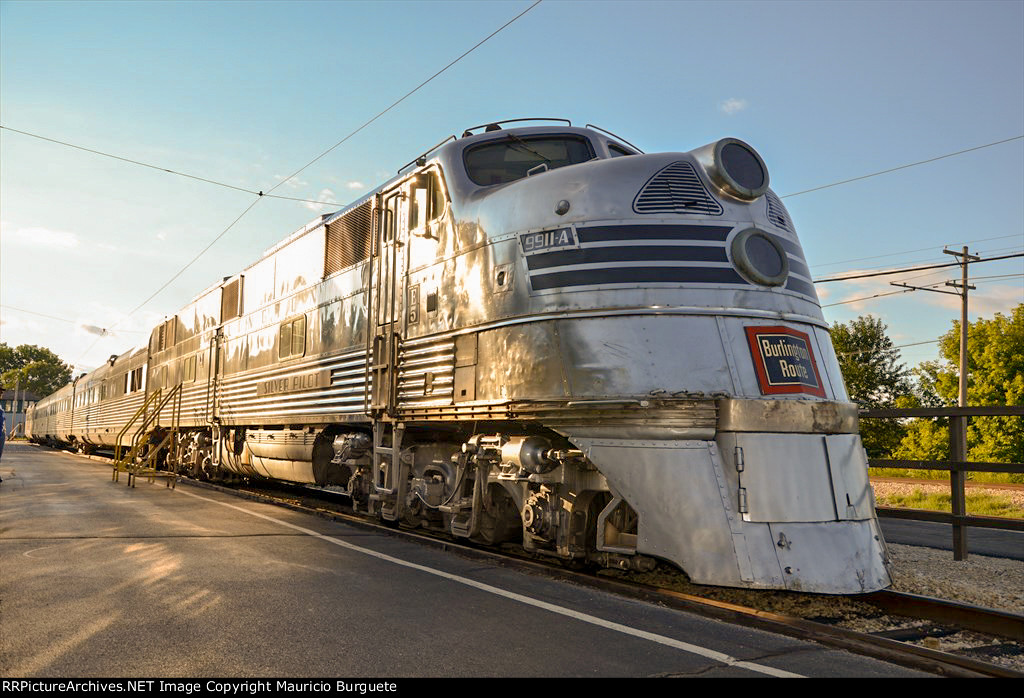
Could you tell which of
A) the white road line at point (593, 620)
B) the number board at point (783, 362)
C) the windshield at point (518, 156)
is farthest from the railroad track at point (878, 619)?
the windshield at point (518, 156)

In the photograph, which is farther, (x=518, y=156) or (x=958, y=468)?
(x=518, y=156)

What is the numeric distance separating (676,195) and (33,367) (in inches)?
5492

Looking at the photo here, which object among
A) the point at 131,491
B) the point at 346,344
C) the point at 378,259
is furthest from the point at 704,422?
the point at 131,491

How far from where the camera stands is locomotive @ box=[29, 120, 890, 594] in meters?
5.65

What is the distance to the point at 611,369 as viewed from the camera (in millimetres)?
6195

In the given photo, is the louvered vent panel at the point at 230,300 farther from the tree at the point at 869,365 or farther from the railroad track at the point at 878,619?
the tree at the point at 869,365

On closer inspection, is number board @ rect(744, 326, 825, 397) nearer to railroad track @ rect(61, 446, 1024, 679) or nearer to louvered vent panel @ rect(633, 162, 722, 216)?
louvered vent panel @ rect(633, 162, 722, 216)

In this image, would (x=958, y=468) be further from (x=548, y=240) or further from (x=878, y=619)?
(x=548, y=240)

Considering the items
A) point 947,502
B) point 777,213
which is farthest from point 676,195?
point 947,502

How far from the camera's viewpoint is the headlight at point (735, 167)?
651 centimetres

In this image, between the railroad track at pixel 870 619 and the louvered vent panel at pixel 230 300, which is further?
the louvered vent panel at pixel 230 300

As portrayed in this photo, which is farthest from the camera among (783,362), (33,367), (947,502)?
(33,367)

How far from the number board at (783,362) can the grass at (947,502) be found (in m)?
9.98
